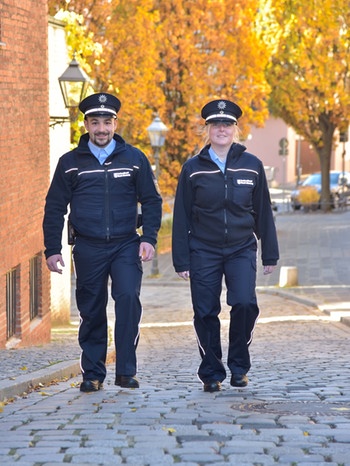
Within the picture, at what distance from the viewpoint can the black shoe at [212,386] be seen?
805 centimetres

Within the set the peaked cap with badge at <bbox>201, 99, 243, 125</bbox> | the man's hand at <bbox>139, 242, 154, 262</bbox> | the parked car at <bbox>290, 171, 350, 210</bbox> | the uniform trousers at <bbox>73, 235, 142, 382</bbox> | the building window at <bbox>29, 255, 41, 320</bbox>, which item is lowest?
the parked car at <bbox>290, 171, 350, 210</bbox>

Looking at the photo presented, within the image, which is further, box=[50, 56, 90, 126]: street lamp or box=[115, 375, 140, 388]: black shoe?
box=[50, 56, 90, 126]: street lamp

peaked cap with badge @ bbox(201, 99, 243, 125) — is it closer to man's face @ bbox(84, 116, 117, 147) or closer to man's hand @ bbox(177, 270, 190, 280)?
man's face @ bbox(84, 116, 117, 147)

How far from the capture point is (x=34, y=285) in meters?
14.2

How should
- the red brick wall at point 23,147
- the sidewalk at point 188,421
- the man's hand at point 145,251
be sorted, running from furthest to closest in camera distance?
the red brick wall at point 23,147
the man's hand at point 145,251
the sidewalk at point 188,421

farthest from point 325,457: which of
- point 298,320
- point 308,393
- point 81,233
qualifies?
point 298,320

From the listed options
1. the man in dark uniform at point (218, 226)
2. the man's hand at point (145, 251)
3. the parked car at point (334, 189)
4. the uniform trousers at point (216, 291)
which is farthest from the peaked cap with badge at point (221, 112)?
the parked car at point (334, 189)

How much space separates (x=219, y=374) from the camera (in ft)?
26.6

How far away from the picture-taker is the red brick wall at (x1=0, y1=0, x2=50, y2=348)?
11.8 metres

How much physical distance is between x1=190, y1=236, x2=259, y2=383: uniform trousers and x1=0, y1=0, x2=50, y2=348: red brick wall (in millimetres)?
3948

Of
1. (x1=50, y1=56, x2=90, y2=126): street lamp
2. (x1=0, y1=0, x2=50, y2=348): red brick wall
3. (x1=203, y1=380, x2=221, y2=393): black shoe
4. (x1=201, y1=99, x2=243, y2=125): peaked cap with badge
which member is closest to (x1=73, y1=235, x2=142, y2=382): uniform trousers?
(x1=203, y1=380, x2=221, y2=393): black shoe

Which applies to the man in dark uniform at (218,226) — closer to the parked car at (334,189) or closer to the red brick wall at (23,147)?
the red brick wall at (23,147)

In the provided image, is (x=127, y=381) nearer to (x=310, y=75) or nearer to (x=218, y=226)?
(x=218, y=226)

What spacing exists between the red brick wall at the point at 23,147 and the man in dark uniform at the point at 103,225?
3696 mm
